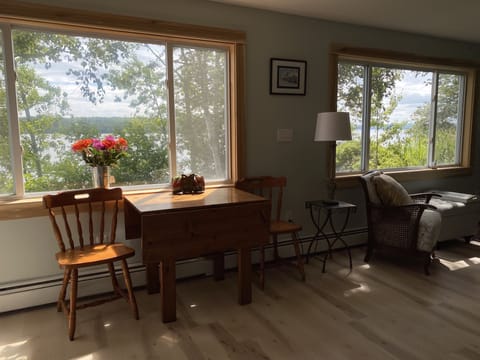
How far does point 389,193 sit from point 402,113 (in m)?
1.41

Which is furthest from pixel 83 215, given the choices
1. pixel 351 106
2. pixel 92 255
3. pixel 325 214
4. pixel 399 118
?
pixel 399 118

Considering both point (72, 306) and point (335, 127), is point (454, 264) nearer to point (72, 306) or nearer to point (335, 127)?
point (335, 127)

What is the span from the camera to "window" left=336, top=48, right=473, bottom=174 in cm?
391

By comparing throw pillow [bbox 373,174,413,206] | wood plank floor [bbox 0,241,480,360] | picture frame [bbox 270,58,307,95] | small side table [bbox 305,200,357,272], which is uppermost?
picture frame [bbox 270,58,307,95]

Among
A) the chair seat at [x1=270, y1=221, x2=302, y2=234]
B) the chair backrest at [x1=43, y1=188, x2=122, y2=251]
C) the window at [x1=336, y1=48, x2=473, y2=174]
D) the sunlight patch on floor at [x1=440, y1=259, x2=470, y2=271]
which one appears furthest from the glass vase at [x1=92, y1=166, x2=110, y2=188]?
the sunlight patch on floor at [x1=440, y1=259, x2=470, y2=271]

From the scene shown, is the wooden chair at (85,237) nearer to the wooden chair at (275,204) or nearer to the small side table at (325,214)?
the wooden chair at (275,204)

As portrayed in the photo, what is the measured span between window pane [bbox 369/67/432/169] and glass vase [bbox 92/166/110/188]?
285 cm

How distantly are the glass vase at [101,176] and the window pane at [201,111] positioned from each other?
2.02 feet

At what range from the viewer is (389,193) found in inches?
133

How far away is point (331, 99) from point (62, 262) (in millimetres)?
2772

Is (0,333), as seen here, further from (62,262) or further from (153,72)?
(153,72)

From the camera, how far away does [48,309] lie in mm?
2580

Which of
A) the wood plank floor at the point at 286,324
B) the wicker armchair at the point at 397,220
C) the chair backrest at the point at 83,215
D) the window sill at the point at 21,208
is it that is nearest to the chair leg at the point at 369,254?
the wicker armchair at the point at 397,220

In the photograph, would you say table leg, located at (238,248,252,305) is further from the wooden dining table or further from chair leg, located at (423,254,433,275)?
chair leg, located at (423,254,433,275)
